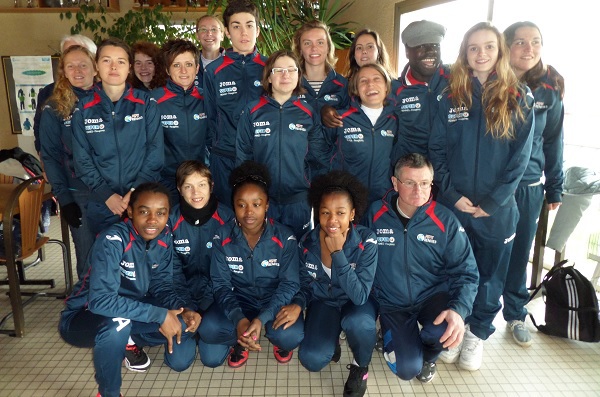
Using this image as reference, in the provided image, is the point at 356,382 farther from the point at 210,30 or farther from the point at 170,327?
the point at 210,30

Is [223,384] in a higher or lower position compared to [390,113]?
lower

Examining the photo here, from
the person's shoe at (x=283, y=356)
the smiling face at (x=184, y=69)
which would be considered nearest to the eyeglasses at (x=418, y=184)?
the person's shoe at (x=283, y=356)

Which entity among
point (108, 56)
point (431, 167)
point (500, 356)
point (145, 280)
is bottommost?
point (500, 356)

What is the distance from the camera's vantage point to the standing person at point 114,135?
2.34 metres

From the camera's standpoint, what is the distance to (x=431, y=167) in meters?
2.16

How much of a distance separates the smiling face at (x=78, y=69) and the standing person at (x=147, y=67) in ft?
0.89

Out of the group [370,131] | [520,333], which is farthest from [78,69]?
[520,333]

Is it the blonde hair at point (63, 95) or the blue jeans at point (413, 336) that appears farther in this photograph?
the blonde hair at point (63, 95)

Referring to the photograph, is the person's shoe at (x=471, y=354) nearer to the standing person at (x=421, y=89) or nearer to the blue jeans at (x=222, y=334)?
the blue jeans at (x=222, y=334)

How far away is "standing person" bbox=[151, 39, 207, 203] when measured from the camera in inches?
100

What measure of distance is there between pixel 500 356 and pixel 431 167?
1.09 meters

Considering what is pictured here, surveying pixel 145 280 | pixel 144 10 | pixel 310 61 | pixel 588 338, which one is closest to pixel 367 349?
pixel 145 280

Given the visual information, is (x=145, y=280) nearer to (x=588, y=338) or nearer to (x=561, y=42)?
(x=588, y=338)

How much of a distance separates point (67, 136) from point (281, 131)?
1.23 metres
